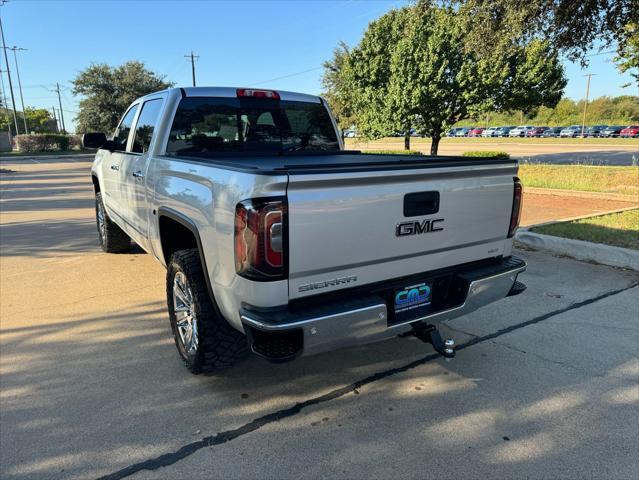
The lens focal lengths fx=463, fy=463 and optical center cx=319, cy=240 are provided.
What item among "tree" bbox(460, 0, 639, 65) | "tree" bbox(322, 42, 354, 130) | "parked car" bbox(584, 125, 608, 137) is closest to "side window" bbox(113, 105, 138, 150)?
"tree" bbox(460, 0, 639, 65)

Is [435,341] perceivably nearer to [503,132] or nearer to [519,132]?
[519,132]

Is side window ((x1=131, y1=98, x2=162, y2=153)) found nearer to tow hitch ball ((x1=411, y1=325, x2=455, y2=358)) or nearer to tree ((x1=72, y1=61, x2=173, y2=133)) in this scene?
tow hitch ball ((x1=411, y1=325, x2=455, y2=358))

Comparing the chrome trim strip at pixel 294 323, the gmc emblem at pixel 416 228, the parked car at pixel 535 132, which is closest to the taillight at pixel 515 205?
the gmc emblem at pixel 416 228

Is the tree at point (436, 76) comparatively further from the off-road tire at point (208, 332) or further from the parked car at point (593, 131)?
the parked car at point (593, 131)

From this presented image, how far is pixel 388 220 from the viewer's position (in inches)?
105

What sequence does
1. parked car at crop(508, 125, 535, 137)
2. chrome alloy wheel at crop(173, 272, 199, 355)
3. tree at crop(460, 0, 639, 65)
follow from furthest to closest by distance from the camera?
parked car at crop(508, 125, 535, 137)
tree at crop(460, 0, 639, 65)
chrome alloy wheel at crop(173, 272, 199, 355)

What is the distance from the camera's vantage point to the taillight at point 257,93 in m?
4.31

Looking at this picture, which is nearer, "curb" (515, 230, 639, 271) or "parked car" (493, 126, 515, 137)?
"curb" (515, 230, 639, 271)

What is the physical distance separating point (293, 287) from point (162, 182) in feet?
5.38

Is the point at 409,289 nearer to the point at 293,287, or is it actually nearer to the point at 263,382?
the point at 293,287

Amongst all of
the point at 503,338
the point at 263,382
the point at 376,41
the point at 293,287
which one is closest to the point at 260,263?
the point at 293,287

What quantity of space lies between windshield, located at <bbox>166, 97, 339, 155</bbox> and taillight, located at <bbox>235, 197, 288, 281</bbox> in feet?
6.28

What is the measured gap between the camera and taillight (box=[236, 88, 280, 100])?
431 cm

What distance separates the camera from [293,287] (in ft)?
7.93
